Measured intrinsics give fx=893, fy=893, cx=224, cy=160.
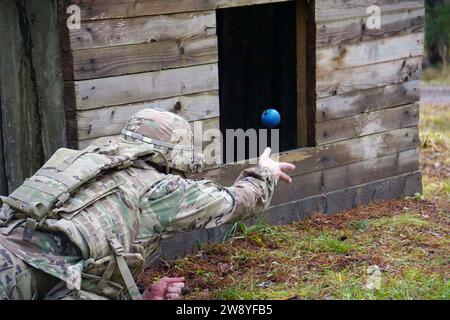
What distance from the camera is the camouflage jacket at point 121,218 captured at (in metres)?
4.23

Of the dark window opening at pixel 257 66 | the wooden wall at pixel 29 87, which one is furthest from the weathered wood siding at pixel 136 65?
the dark window opening at pixel 257 66

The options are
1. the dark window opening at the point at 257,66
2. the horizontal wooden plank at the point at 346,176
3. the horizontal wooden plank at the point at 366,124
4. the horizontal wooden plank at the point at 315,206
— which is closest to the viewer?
the horizontal wooden plank at the point at 315,206

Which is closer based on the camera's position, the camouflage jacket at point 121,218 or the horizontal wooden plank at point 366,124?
the camouflage jacket at point 121,218

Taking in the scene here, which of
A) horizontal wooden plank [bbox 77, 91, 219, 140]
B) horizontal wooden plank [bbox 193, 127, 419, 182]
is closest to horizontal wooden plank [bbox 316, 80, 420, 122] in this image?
horizontal wooden plank [bbox 193, 127, 419, 182]

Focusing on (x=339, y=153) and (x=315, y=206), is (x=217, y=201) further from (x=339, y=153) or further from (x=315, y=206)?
(x=339, y=153)

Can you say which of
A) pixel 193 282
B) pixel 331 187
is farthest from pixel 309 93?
pixel 193 282

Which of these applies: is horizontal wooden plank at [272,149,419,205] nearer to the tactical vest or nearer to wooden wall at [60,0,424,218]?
wooden wall at [60,0,424,218]

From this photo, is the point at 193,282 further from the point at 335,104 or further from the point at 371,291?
the point at 335,104

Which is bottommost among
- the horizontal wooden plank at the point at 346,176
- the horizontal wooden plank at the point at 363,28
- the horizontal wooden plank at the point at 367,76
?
the horizontal wooden plank at the point at 346,176

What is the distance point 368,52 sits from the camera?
6.98 metres

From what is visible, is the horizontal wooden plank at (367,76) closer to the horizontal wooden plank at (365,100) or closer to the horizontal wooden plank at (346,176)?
the horizontal wooden plank at (365,100)

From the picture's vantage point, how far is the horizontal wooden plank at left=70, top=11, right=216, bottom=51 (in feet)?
17.3

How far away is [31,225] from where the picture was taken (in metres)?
4.24

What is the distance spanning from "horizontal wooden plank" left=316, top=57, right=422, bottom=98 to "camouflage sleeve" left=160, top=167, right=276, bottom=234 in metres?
2.08
